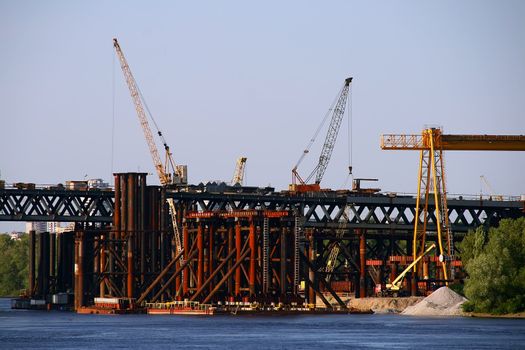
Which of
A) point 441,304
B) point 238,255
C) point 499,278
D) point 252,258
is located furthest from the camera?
point 238,255

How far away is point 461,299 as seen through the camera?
7461 inches

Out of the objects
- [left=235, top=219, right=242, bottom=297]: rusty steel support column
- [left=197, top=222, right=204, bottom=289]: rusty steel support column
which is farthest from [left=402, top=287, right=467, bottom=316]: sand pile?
[left=197, top=222, right=204, bottom=289]: rusty steel support column

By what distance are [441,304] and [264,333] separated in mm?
40809

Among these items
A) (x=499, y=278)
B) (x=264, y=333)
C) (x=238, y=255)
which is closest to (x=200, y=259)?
(x=238, y=255)

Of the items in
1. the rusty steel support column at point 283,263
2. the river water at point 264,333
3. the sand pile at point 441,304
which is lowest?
the river water at point 264,333

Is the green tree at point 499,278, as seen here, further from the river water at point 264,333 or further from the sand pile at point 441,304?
the sand pile at point 441,304

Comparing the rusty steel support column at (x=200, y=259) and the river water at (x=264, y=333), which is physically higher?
the rusty steel support column at (x=200, y=259)

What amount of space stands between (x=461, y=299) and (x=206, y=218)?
1241 inches

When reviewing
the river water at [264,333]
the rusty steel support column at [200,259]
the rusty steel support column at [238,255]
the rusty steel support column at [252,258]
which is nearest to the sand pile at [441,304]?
the river water at [264,333]

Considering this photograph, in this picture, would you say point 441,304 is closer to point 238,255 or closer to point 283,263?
point 283,263

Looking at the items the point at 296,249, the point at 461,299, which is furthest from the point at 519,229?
the point at 296,249

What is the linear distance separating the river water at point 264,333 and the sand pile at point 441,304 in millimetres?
2326

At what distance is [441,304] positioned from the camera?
190000 mm

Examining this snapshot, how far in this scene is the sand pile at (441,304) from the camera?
188 metres
